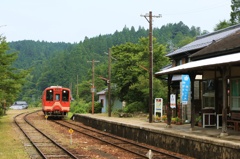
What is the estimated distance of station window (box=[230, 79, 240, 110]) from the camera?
15.8 metres

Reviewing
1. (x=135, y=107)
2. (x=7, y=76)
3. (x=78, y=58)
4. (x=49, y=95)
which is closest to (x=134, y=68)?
(x=135, y=107)

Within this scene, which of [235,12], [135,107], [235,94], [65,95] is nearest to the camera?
[235,94]

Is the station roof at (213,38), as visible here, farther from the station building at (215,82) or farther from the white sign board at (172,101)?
the white sign board at (172,101)

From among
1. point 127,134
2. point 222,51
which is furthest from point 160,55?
point 222,51

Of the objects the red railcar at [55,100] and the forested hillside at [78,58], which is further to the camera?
the forested hillside at [78,58]

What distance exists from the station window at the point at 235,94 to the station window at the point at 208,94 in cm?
195

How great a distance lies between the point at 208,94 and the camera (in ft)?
60.7

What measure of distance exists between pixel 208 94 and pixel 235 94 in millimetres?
2531

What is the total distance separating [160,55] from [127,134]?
16.2m

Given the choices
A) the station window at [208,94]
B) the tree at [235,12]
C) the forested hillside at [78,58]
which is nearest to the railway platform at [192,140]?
the station window at [208,94]

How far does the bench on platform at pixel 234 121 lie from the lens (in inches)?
615

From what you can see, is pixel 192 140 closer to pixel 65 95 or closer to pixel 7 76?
pixel 7 76

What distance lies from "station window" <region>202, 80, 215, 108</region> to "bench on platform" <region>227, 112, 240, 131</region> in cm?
199

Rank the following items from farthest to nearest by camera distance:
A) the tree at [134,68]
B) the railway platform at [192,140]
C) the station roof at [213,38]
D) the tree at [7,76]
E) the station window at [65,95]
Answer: the station window at [65,95] < the tree at [134,68] < the tree at [7,76] < the station roof at [213,38] < the railway platform at [192,140]
